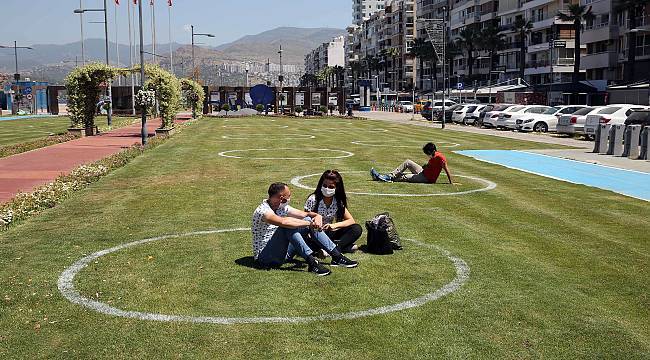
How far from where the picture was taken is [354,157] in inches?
992

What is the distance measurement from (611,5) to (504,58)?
1385 inches

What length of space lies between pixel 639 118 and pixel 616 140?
7.42 metres

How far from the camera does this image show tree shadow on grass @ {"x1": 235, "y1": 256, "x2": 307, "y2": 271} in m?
9.12

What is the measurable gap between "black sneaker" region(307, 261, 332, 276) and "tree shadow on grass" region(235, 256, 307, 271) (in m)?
0.22

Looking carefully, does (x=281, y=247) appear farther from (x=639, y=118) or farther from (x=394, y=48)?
(x=394, y=48)

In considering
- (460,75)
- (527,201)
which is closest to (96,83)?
(527,201)

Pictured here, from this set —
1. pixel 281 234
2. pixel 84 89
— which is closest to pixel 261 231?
pixel 281 234

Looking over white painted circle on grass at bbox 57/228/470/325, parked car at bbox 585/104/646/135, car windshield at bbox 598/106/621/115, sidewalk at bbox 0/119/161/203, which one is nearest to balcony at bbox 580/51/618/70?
parked car at bbox 585/104/646/135

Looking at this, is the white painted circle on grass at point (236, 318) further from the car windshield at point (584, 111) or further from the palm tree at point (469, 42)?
the palm tree at point (469, 42)

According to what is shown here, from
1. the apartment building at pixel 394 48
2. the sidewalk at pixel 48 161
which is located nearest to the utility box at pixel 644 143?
the sidewalk at pixel 48 161

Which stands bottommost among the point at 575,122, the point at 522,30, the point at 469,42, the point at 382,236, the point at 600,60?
the point at 382,236

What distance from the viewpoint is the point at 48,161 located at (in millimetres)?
23922

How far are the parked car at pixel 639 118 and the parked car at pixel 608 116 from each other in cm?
161

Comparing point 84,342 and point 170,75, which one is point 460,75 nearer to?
point 170,75
